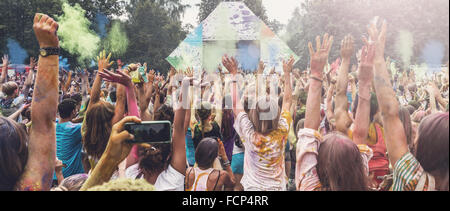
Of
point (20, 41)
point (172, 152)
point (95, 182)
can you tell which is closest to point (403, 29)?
point (172, 152)

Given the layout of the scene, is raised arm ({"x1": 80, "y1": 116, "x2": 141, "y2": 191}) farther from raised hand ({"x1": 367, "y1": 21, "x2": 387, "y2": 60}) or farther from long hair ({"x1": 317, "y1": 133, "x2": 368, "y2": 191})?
raised hand ({"x1": 367, "y1": 21, "x2": 387, "y2": 60})

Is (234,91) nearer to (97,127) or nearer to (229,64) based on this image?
(229,64)

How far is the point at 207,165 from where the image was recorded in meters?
2.94

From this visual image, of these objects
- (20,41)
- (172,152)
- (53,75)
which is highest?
(20,41)

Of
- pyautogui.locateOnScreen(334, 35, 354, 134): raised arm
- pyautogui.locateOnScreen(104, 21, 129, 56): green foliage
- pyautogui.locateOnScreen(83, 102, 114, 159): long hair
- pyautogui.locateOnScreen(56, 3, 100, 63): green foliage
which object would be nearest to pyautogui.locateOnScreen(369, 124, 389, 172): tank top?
pyautogui.locateOnScreen(334, 35, 354, 134): raised arm

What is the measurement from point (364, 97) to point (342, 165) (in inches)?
31.9

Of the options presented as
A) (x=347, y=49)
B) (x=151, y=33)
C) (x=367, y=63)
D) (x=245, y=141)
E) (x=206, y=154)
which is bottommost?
(x=206, y=154)

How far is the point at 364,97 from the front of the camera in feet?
8.75

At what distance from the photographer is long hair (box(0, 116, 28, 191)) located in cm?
210

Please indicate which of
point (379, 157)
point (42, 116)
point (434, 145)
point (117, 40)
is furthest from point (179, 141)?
point (117, 40)

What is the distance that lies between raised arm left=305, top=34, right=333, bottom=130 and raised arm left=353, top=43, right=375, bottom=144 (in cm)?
31
